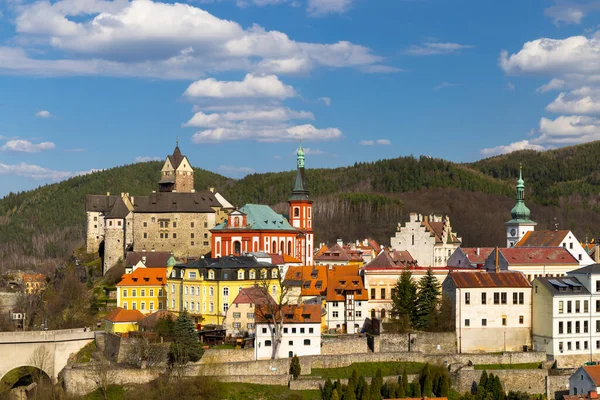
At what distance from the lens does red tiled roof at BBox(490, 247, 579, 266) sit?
75.6 metres

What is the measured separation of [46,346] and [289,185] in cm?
11997

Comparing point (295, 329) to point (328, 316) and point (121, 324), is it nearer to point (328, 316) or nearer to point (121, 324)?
point (328, 316)

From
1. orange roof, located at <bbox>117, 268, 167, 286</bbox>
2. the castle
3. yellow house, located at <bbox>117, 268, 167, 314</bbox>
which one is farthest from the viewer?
the castle

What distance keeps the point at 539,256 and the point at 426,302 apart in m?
13.0

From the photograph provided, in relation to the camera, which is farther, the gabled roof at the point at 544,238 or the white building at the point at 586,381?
the gabled roof at the point at 544,238

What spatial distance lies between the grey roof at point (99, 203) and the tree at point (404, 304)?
53.8 m

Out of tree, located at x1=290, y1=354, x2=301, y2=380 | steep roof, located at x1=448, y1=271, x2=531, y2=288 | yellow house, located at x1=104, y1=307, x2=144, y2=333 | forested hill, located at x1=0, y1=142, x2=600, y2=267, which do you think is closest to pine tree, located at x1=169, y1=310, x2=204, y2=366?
tree, located at x1=290, y1=354, x2=301, y2=380

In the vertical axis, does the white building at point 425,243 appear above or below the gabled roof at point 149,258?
above

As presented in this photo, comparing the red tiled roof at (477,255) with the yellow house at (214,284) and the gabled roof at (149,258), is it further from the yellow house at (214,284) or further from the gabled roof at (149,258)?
the gabled roof at (149,258)

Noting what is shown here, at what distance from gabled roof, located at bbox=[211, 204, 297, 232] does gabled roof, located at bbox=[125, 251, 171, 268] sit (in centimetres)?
577

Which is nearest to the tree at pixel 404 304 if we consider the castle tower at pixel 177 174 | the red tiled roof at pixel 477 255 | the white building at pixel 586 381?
the white building at pixel 586 381

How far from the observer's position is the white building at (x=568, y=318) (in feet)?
219

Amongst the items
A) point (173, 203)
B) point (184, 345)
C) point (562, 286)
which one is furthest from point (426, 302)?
point (173, 203)

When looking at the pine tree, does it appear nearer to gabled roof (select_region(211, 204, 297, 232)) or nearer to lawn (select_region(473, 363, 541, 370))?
lawn (select_region(473, 363, 541, 370))
